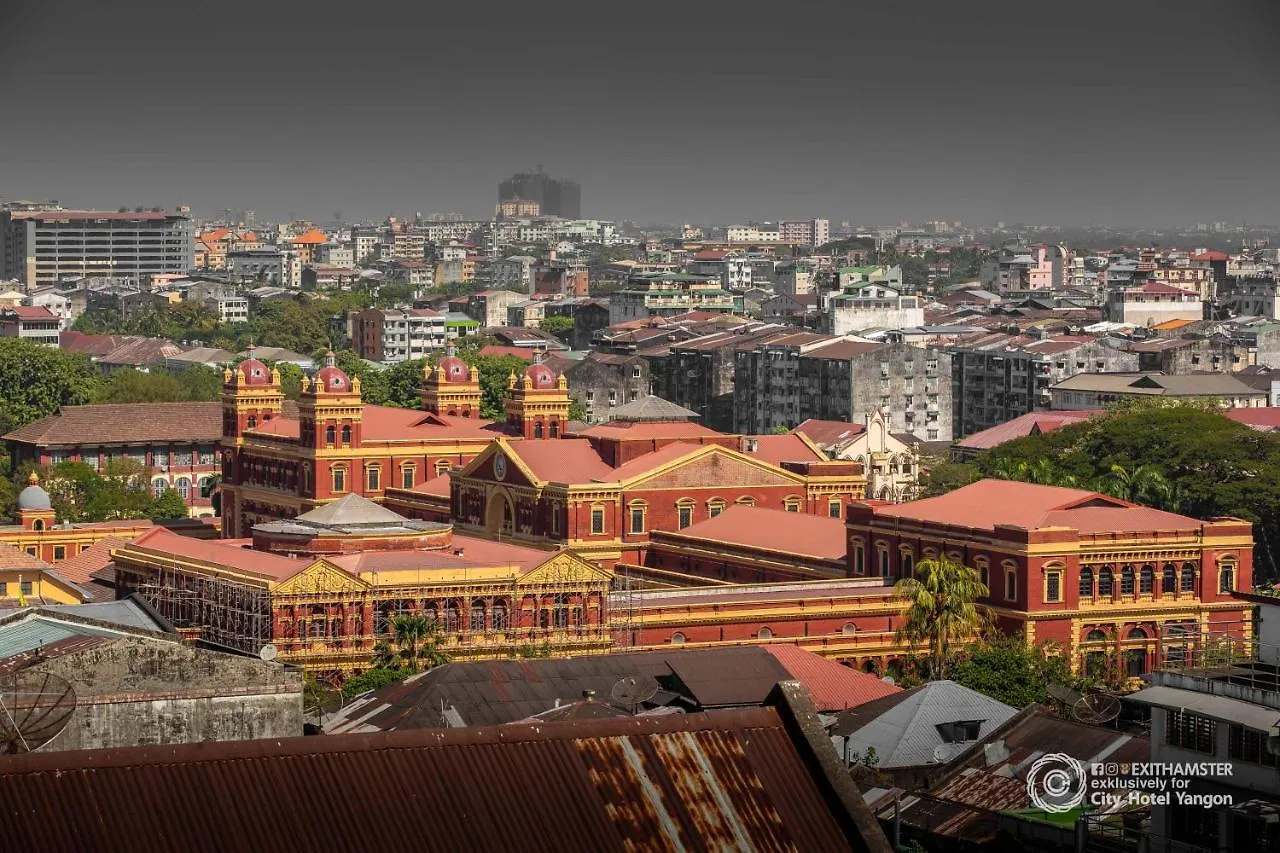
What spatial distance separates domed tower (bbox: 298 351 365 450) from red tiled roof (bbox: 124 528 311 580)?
21378mm

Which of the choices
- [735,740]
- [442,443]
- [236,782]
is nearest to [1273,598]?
[735,740]

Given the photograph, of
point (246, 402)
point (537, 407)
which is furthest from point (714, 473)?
point (246, 402)

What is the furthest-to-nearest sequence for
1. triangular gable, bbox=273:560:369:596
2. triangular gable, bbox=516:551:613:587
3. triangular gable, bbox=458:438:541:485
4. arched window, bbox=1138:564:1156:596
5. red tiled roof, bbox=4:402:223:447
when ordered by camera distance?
red tiled roof, bbox=4:402:223:447 → triangular gable, bbox=458:438:541:485 → arched window, bbox=1138:564:1156:596 → triangular gable, bbox=516:551:613:587 → triangular gable, bbox=273:560:369:596

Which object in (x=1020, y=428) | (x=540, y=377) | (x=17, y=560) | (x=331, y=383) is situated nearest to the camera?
(x=17, y=560)

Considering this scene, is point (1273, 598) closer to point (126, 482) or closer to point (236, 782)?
point (236, 782)

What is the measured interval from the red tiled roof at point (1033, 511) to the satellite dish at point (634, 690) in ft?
91.2

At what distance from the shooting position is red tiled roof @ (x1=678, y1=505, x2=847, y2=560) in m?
98.3

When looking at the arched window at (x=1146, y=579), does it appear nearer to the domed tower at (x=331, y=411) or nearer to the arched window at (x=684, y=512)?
the arched window at (x=684, y=512)

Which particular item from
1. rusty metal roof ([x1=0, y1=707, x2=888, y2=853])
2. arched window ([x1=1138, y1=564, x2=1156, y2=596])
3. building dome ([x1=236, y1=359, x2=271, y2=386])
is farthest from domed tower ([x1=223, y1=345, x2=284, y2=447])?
rusty metal roof ([x1=0, y1=707, x2=888, y2=853])

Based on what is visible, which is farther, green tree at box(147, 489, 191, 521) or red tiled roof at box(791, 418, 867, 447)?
red tiled roof at box(791, 418, 867, 447)

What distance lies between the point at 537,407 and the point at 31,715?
8633cm

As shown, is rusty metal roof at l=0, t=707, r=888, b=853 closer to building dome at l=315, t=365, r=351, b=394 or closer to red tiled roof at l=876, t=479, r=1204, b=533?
red tiled roof at l=876, t=479, r=1204, b=533

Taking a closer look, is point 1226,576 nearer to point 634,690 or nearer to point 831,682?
point 831,682

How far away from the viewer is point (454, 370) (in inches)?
5310
